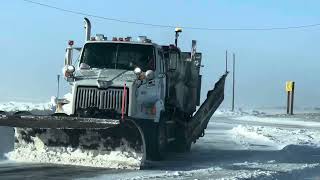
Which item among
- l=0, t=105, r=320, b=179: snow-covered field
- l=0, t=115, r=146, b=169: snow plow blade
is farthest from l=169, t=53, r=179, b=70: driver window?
l=0, t=115, r=146, b=169: snow plow blade

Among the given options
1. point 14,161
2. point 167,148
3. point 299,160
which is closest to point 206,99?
point 167,148

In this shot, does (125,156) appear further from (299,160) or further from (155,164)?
(299,160)

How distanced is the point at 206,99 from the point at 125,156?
6.16 meters

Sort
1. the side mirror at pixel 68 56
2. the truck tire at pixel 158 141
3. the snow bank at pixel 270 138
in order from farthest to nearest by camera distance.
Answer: the snow bank at pixel 270 138, the side mirror at pixel 68 56, the truck tire at pixel 158 141

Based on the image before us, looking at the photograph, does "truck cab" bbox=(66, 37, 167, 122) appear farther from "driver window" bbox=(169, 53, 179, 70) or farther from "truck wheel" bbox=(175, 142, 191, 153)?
"truck wheel" bbox=(175, 142, 191, 153)

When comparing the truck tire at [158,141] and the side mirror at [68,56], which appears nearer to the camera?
the truck tire at [158,141]

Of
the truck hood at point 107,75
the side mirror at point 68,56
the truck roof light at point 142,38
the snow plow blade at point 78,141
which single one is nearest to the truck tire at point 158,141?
the snow plow blade at point 78,141

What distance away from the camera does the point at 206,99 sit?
727 inches

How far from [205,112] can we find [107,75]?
206 inches

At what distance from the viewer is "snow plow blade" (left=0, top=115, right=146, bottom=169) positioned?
1245cm

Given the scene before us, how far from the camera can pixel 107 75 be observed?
13609 millimetres

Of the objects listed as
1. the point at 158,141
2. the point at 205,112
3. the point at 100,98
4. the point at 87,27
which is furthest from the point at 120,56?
the point at 205,112

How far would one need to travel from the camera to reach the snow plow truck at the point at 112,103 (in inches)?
499

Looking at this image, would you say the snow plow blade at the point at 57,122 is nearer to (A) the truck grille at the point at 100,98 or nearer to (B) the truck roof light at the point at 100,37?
(A) the truck grille at the point at 100,98
